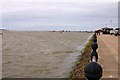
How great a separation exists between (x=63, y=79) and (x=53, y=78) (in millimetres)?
867

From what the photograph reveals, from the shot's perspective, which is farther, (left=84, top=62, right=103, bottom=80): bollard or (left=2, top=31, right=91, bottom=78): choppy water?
(left=2, top=31, right=91, bottom=78): choppy water

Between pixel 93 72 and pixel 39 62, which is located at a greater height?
pixel 93 72

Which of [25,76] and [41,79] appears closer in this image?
[41,79]

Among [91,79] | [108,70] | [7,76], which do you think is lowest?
[7,76]

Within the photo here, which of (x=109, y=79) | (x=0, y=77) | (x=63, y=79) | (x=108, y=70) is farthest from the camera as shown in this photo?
(x=0, y=77)

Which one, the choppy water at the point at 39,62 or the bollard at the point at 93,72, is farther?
the choppy water at the point at 39,62

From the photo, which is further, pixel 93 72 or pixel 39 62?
pixel 39 62

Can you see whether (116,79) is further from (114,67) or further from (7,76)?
(7,76)

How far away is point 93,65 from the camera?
115 inches

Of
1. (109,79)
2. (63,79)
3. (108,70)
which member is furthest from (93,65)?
(63,79)

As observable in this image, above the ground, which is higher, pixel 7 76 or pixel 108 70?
pixel 108 70

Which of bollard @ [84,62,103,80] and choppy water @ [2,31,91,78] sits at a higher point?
bollard @ [84,62,103,80]

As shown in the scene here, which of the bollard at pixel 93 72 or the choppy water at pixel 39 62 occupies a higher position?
the bollard at pixel 93 72

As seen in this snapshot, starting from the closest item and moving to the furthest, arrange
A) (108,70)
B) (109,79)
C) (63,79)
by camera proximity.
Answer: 1. (109,79)
2. (108,70)
3. (63,79)
